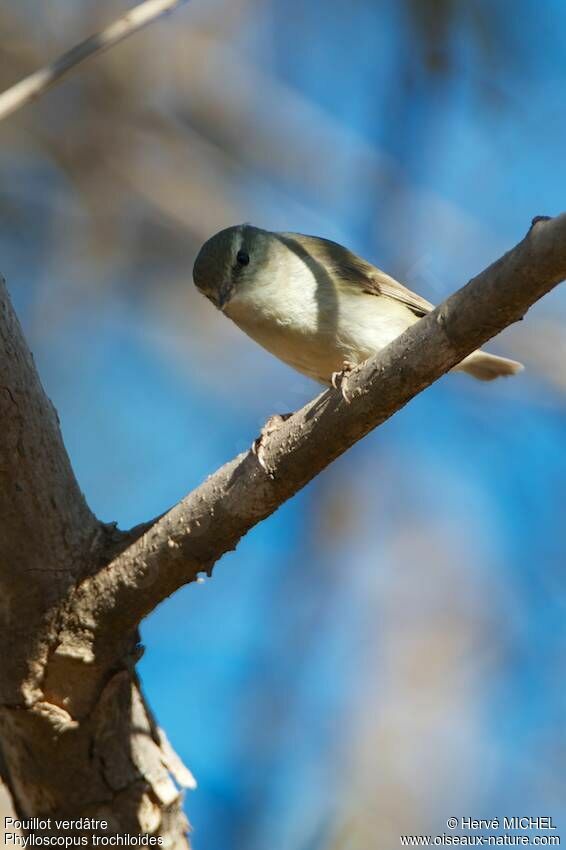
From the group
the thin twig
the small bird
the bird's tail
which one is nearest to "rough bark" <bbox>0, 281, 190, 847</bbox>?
the thin twig

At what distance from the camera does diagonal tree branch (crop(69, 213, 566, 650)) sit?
2117 mm

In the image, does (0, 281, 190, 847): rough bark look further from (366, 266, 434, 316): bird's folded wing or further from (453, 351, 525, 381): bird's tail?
(453, 351, 525, 381): bird's tail

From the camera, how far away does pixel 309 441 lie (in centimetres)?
248

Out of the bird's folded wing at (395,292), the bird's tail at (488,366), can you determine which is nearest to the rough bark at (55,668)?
the bird's folded wing at (395,292)

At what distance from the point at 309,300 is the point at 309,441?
1.48 metres

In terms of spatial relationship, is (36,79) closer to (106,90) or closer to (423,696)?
(423,696)

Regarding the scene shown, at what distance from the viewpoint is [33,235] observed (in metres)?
6.49

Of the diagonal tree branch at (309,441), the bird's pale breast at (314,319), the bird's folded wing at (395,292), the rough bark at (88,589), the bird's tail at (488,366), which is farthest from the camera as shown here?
the bird's tail at (488,366)

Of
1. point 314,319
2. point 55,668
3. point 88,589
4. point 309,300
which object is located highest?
point 309,300

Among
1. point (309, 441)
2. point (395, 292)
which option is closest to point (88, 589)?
point (309, 441)

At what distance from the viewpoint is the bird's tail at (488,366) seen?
4.44 m

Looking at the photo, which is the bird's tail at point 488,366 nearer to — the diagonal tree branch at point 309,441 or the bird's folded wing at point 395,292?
the bird's folded wing at point 395,292

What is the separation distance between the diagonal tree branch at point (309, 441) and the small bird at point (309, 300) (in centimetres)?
104

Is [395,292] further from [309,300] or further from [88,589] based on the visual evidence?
[88,589]
